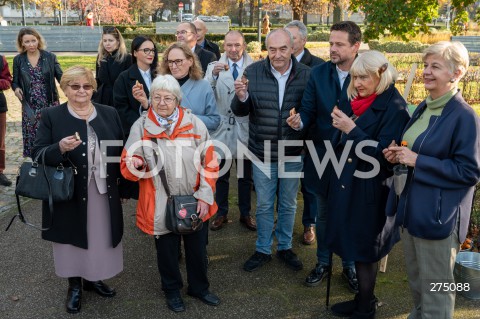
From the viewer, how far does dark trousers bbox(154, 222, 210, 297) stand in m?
3.87

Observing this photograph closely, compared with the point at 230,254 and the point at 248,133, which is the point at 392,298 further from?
the point at 248,133

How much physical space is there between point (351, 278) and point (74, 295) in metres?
2.41

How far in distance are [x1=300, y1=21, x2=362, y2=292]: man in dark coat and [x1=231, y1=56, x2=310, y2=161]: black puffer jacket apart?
0.55ft

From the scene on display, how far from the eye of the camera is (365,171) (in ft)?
11.5

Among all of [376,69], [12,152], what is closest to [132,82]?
[376,69]

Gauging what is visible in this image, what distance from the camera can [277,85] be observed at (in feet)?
14.2

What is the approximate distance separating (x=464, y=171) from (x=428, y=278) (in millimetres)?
772

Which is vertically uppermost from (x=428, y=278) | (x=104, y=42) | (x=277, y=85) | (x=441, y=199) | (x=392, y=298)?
(x=104, y=42)

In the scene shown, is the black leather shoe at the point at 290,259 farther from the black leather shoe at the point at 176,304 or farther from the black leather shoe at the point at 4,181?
the black leather shoe at the point at 4,181

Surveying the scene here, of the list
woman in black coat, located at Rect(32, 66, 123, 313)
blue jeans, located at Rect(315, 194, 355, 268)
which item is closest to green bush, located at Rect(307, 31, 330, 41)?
blue jeans, located at Rect(315, 194, 355, 268)

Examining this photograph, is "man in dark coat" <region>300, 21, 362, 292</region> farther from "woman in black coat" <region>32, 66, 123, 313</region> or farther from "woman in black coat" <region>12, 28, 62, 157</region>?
"woman in black coat" <region>12, 28, 62, 157</region>

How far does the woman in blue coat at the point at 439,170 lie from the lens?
9.60 feet

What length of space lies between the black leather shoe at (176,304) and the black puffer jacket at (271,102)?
4.98ft

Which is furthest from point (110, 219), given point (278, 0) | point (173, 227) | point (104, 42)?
point (278, 0)
